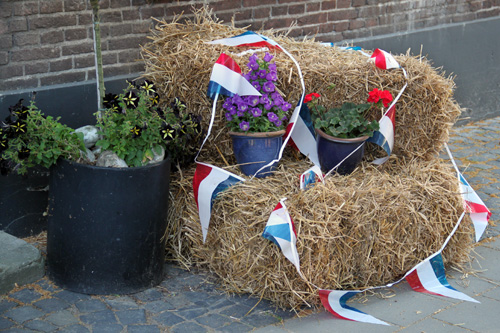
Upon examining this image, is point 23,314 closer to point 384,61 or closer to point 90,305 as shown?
point 90,305

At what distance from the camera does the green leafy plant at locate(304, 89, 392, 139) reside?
13.6 feet

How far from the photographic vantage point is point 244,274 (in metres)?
3.79

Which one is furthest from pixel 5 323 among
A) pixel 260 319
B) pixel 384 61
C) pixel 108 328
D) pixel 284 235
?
pixel 384 61

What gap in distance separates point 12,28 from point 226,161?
59.8 inches

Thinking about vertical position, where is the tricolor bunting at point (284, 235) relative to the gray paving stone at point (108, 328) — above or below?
above

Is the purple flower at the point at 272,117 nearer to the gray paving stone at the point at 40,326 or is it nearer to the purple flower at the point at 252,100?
the purple flower at the point at 252,100

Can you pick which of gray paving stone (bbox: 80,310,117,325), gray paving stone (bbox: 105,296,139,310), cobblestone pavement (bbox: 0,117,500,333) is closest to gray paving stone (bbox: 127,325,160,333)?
cobblestone pavement (bbox: 0,117,500,333)

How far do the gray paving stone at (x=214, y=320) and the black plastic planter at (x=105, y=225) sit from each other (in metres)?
0.47

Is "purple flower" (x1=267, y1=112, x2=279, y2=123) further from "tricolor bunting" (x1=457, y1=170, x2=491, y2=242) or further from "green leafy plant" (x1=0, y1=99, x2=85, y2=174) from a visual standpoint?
"tricolor bunting" (x1=457, y1=170, x2=491, y2=242)

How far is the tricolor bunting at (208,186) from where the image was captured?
3.91 meters

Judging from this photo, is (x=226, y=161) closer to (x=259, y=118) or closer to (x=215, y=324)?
(x=259, y=118)

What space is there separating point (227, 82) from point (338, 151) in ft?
2.63

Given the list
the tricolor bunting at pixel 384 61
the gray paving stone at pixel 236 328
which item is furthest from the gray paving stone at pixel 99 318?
the tricolor bunting at pixel 384 61

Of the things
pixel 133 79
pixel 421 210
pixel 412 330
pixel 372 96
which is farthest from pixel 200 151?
pixel 412 330
